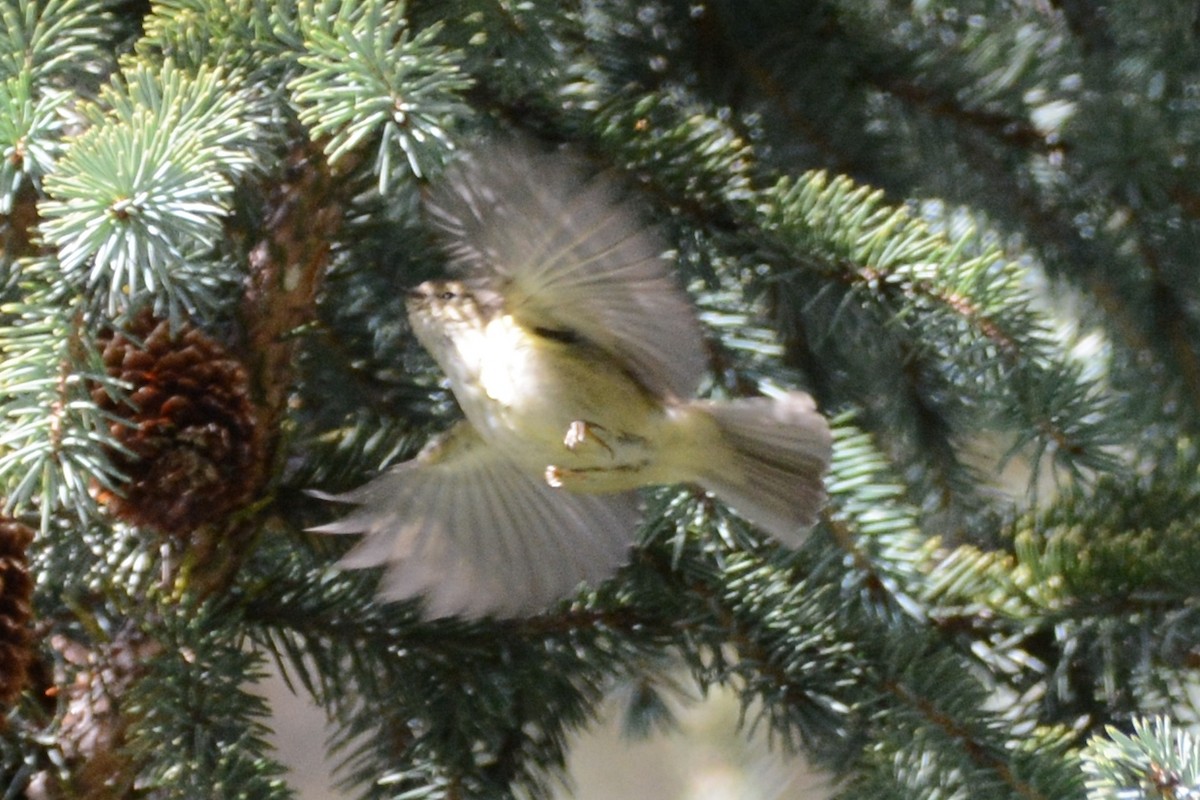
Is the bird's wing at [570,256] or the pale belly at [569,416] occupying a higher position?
the bird's wing at [570,256]

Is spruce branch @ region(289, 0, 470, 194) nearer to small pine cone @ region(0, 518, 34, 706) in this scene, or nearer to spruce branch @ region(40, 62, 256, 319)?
spruce branch @ region(40, 62, 256, 319)

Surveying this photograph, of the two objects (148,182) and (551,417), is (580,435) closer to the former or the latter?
(551,417)

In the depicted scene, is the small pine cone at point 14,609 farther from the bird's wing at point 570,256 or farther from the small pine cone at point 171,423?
the bird's wing at point 570,256

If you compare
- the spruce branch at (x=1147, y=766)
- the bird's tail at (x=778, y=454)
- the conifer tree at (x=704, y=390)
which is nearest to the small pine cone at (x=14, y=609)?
the conifer tree at (x=704, y=390)

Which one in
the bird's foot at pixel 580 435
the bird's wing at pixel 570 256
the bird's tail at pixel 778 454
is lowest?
the bird's tail at pixel 778 454

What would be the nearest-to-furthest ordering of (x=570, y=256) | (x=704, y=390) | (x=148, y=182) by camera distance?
(x=148, y=182) < (x=570, y=256) < (x=704, y=390)

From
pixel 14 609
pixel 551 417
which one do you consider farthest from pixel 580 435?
pixel 14 609

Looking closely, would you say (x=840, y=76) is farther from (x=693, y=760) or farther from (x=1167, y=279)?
(x=693, y=760)
